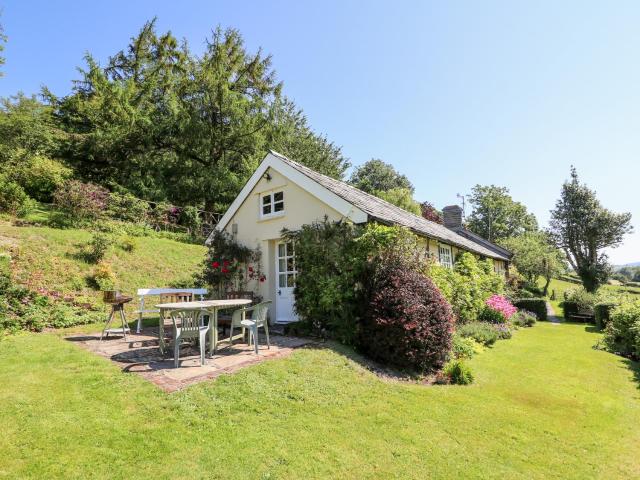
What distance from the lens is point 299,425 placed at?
4.50 m

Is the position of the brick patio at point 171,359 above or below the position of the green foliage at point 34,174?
below

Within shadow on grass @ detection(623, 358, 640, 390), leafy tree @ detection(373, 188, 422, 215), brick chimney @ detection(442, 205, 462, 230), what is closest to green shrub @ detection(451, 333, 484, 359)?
shadow on grass @ detection(623, 358, 640, 390)

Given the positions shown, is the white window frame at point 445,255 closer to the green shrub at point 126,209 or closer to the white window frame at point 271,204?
the white window frame at point 271,204

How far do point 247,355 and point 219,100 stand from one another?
25.4 metres

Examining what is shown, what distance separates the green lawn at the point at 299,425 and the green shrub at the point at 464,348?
78.0 inches

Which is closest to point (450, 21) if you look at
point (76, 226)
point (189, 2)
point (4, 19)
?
point (189, 2)

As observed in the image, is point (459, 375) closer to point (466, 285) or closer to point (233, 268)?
point (466, 285)

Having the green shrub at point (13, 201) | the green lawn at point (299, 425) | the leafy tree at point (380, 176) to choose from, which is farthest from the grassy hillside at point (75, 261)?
the leafy tree at point (380, 176)

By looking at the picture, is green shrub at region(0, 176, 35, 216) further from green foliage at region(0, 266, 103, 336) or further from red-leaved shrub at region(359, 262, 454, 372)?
red-leaved shrub at region(359, 262, 454, 372)

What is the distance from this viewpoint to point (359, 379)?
630cm

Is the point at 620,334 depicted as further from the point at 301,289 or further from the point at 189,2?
the point at 189,2

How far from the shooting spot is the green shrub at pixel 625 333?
10336 mm

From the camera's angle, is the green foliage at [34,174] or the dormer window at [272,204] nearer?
the dormer window at [272,204]

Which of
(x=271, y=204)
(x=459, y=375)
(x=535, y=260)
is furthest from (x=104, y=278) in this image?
(x=535, y=260)
